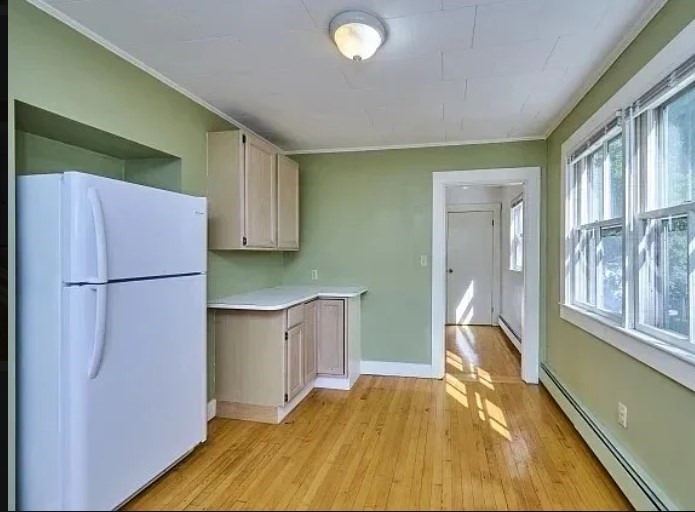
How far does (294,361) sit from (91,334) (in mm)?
2432

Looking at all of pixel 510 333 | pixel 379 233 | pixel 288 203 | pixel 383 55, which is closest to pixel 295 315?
pixel 288 203

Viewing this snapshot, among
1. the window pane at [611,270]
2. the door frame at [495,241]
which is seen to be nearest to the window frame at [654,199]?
the window pane at [611,270]

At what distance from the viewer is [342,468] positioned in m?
1.15

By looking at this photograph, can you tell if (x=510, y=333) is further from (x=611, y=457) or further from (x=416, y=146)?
(x=611, y=457)

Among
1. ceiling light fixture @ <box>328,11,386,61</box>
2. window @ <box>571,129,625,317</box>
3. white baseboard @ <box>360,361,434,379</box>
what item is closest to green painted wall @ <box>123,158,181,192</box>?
ceiling light fixture @ <box>328,11,386,61</box>

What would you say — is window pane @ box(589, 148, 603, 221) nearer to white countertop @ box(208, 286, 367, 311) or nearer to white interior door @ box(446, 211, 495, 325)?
white countertop @ box(208, 286, 367, 311)

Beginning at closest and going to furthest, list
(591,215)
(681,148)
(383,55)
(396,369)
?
(681,148)
(383,55)
(591,215)
(396,369)

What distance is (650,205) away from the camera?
72.1 inches

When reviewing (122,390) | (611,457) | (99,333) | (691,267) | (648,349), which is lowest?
(611,457)

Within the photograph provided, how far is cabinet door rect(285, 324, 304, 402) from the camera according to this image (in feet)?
9.89

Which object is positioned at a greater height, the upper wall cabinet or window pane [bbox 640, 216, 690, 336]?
the upper wall cabinet

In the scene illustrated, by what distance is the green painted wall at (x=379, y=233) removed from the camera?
4.10 metres

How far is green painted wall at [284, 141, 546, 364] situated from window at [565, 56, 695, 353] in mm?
1698

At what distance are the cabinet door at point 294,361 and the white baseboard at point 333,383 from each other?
0.44m
